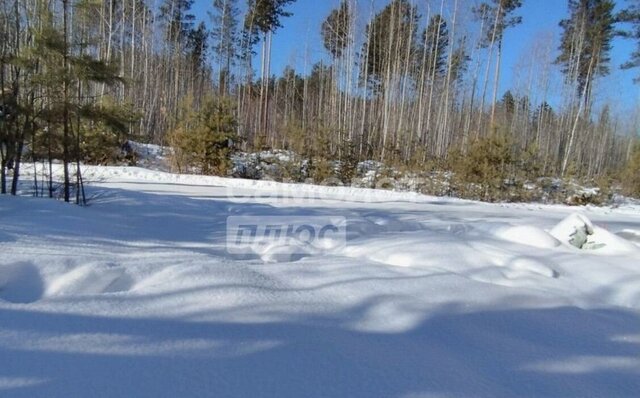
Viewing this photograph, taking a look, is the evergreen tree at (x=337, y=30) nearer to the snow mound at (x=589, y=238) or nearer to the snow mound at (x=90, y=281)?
the snow mound at (x=589, y=238)

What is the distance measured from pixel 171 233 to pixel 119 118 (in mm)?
2696

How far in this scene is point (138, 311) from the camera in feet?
5.72

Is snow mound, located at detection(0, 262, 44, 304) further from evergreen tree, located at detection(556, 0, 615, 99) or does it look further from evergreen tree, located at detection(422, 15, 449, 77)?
evergreen tree, located at detection(556, 0, 615, 99)

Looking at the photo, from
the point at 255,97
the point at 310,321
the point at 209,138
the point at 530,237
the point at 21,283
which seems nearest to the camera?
the point at 310,321

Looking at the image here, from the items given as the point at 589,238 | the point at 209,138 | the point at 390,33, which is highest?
the point at 390,33

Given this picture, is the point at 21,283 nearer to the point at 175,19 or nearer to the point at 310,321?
the point at 310,321

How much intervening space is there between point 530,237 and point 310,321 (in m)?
3.38

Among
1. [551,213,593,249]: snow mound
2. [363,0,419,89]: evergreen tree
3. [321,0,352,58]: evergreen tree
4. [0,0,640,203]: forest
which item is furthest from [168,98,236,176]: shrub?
[551,213,593,249]: snow mound

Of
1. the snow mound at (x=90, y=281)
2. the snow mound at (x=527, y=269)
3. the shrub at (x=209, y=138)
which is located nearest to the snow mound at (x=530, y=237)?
the snow mound at (x=527, y=269)

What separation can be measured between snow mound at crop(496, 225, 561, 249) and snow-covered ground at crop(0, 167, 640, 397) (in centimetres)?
45

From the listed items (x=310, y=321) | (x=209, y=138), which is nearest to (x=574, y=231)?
(x=310, y=321)

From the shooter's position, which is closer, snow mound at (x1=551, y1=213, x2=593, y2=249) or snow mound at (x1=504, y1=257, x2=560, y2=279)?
snow mound at (x1=504, y1=257, x2=560, y2=279)

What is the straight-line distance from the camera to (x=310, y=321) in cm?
181

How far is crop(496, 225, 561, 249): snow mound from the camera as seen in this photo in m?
3.99
